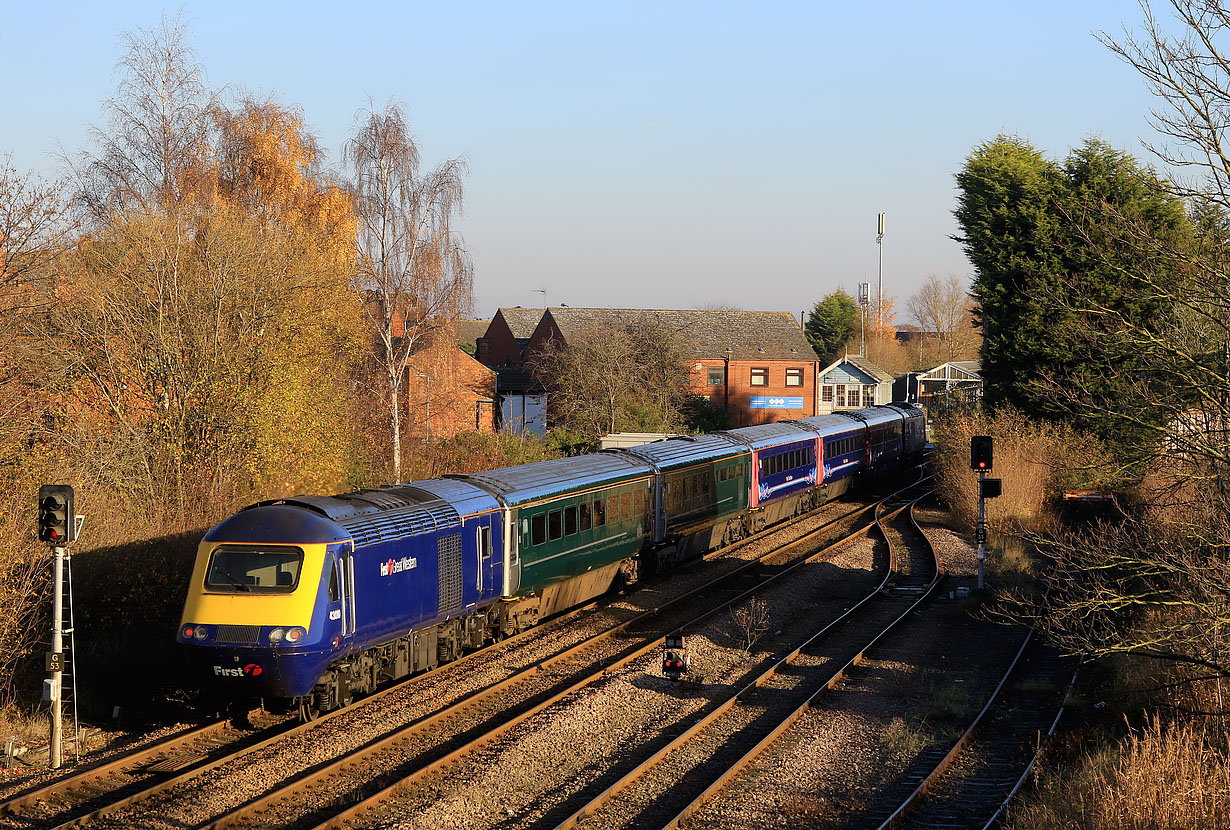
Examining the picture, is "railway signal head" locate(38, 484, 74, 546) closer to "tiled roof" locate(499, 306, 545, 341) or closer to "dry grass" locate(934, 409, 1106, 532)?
"dry grass" locate(934, 409, 1106, 532)

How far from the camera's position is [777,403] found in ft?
190

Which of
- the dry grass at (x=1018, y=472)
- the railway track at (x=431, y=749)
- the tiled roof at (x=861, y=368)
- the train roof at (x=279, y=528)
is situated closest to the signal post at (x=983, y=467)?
the dry grass at (x=1018, y=472)

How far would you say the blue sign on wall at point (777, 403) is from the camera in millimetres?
57688

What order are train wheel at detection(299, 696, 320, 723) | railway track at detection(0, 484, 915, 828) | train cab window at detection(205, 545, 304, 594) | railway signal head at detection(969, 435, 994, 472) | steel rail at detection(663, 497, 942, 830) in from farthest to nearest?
railway signal head at detection(969, 435, 994, 472)
train wheel at detection(299, 696, 320, 723)
train cab window at detection(205, 545, 304, 594)
steel rail at detection(663, 497, 942, 830)
railway track at detection(0, 484, 915, 828)

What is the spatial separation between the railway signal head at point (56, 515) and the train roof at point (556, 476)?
6.65 metres

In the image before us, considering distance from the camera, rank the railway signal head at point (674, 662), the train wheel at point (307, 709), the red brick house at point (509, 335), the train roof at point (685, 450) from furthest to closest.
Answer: the red brick house at point (509, 335) → the train roof at point (685, 450) → the railway signal head at point (674, 662) → the train wheel at point (307, 709)

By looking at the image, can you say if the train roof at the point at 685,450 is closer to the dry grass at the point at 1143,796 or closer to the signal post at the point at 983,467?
the signal post at the point at 983,467

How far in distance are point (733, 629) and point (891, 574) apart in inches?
256

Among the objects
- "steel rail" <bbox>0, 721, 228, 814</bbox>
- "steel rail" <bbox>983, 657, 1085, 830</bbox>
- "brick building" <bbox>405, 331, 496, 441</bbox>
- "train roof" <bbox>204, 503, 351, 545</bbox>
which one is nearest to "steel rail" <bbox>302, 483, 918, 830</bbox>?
"steel rail" <bbox>0, 721, 228, 814</bbox>

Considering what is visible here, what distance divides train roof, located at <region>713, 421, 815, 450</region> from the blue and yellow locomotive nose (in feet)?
56.8

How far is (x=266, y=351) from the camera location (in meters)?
21.6

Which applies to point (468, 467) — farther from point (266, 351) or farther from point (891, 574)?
point (891, 574)

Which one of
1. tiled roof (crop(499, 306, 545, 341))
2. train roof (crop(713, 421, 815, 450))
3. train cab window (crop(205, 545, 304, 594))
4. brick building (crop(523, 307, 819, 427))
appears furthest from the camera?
tiled roof (crop(499, 306, 545, 341))

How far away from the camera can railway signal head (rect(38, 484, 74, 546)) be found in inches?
458
